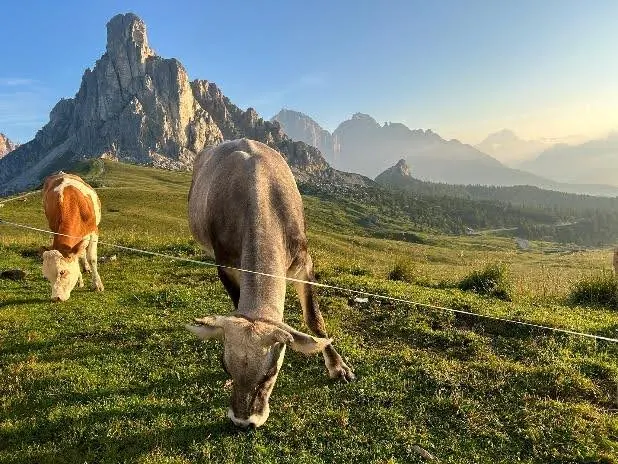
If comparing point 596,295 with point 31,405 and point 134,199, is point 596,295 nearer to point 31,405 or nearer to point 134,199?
point 31,405

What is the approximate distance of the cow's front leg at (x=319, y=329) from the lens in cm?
886

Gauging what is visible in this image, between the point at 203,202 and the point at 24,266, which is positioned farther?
the point at 24,266

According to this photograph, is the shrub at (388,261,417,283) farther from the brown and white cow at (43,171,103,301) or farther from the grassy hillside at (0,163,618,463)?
the brown and white cow at (43,171,103,301)

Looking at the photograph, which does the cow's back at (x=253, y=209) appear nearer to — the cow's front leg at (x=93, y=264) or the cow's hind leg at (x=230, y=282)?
the cow's hind leg at (x=230, y=282)

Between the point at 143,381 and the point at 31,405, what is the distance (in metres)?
1.89

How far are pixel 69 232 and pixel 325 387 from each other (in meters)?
10.2

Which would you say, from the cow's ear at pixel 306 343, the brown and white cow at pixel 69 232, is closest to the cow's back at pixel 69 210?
the brown and white cow at pixel 69 232

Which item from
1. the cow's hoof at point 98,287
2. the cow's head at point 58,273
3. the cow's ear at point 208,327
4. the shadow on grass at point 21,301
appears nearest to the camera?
the cow's ear at point 208,327

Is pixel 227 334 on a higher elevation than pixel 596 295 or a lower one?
higher

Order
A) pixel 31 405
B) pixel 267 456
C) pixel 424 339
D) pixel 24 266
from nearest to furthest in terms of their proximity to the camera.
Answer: pixel 267 456 < pixel 31 405 < pixel 424 339 < pixel 24 266

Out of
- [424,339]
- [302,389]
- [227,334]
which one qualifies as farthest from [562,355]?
[227,334]

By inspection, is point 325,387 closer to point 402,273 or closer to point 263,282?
point 263,282

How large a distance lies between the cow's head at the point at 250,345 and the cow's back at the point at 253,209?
1.28 m

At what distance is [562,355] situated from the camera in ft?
32.8
